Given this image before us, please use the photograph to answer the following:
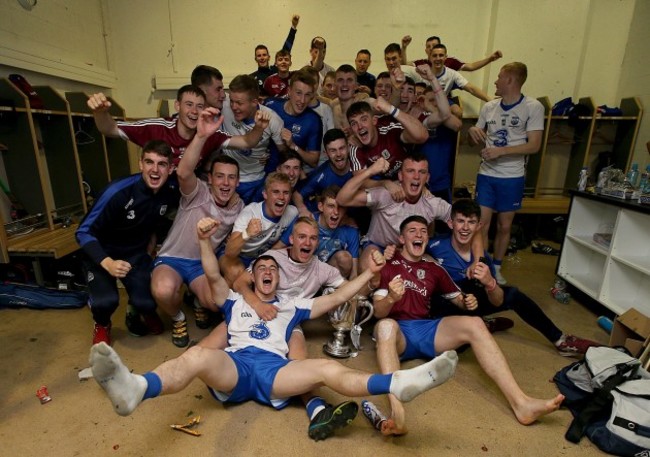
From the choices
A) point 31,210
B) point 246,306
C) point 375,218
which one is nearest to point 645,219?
point 375,218

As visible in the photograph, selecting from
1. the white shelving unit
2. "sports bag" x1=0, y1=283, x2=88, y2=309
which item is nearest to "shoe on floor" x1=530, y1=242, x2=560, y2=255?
the white shelving unit

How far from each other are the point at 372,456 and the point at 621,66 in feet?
17.0

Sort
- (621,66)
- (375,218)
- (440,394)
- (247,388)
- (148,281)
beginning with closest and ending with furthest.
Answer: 1. (247,388)
2. (440,394)
3. (148,281)
4. (375,218)
5. (621,66)

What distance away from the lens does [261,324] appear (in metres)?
1.79

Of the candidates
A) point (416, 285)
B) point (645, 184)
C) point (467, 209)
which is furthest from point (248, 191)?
point (645, 184)

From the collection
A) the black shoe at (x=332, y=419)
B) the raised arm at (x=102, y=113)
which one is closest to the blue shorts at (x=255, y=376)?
the black shoe at (x=332, y=419)

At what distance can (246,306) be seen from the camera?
1847 mm

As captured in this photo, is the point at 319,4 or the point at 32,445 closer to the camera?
the point at 32,445

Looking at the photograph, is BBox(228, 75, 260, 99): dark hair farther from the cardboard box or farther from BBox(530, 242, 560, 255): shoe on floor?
BBox(530, 242, 560, 255): shoe on floor

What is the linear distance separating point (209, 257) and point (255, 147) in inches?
42.7

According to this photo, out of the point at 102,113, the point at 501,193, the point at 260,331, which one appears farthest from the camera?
the point at 501,193

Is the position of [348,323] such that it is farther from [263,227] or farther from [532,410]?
[532,410]

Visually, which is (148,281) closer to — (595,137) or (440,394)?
(440,394)

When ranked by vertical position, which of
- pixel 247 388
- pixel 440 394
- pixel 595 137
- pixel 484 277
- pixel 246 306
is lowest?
pixel 440 394
